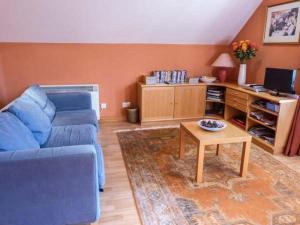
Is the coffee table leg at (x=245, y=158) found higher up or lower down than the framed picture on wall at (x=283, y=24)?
lower down

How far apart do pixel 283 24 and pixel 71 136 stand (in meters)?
3.15

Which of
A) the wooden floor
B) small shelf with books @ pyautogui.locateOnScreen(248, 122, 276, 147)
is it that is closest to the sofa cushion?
the wooden floor

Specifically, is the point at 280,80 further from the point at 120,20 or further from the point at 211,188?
the point at 120,20

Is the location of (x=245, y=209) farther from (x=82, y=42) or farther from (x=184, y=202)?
(x=82, y=42)

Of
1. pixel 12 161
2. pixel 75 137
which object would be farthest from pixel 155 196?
pixel 12 161

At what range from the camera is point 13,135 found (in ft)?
5.58

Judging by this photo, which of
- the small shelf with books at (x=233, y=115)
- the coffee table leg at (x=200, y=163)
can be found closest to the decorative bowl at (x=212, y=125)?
the coffee table leg at (x=200, y=163)

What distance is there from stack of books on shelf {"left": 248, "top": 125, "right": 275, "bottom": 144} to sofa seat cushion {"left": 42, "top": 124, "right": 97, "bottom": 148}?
7.46 feet

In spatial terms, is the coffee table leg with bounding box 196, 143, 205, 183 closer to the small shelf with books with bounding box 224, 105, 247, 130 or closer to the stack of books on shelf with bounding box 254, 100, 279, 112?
the stack of books on shelf with bounding box 254, 100, 279, 112

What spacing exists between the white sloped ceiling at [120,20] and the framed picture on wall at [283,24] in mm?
407

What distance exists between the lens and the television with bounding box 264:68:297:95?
2975 mm

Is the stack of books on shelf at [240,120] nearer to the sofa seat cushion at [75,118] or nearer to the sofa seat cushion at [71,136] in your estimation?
the sofa seat cushion at [75,118]

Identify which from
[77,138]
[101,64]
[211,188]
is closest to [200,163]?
[211,188]

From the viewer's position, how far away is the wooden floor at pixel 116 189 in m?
1.89
